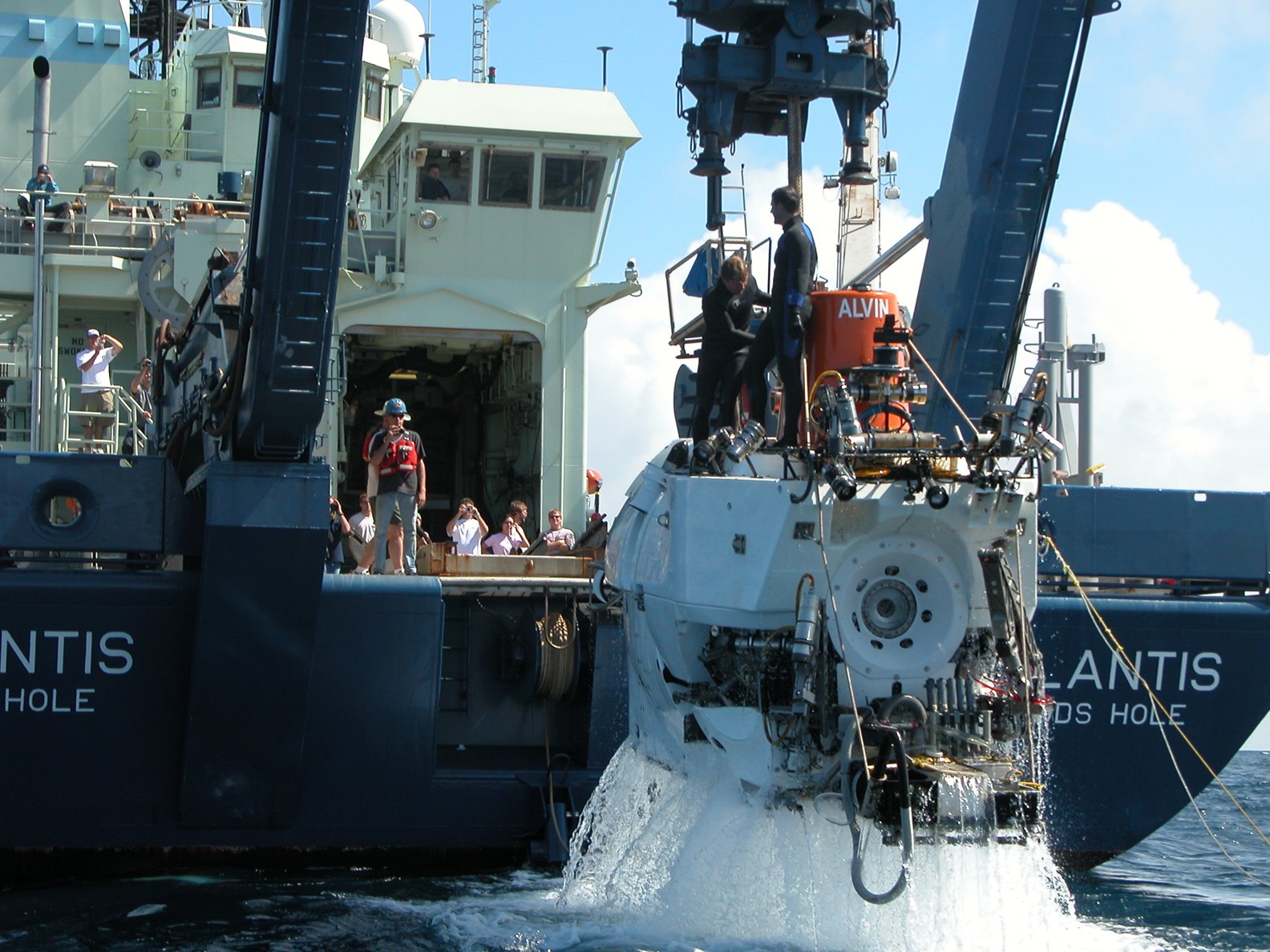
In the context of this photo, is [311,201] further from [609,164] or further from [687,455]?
[609,164]

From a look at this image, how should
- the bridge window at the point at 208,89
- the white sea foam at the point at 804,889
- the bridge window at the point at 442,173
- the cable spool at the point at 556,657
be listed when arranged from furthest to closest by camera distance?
the bridge window at the point at 208,89 < the bridge window at the point at 442,173 < the cable spool at the point at 556,657 < the white sea foam at the point at 804,889

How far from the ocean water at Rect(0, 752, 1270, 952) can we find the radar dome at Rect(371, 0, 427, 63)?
11.9 metres

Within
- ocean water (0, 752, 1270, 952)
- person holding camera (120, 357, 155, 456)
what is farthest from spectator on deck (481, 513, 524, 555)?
person holding camera (120, 357, 155, 456)

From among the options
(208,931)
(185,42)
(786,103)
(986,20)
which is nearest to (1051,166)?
(986,20)

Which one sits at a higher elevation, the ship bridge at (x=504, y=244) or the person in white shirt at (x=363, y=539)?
the ship bridge at (x=504, y=244)

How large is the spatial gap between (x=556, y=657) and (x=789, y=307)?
3.18 meters

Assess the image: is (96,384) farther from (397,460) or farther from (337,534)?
(397,460)

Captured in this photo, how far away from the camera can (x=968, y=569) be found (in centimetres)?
823

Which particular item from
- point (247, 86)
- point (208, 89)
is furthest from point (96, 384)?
point (208, 89)

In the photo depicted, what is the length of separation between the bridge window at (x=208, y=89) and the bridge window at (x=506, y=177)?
16.1ft

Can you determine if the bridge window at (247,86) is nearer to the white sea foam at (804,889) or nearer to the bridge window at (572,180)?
Result: the bridge window at (572,180)

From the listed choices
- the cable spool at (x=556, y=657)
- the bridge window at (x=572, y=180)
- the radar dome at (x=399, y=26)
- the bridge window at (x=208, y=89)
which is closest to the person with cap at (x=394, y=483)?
the cable spool at (x=556, y=657)

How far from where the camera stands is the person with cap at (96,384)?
13188 mm

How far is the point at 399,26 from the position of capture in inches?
784
